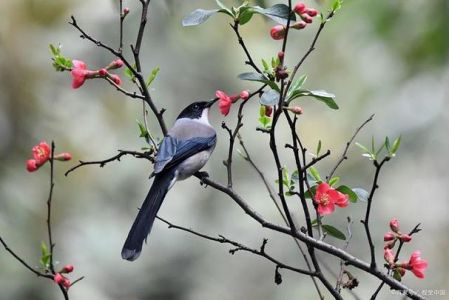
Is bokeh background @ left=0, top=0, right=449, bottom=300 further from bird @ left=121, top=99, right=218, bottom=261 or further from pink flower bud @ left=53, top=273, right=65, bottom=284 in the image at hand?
pink flower bud @ left=53, top=273, right=65, bottom=284

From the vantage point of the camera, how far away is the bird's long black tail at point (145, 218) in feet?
8.64

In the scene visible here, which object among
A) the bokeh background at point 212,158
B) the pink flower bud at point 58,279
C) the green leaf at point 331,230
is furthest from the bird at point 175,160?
the bokeh background at point 212,158

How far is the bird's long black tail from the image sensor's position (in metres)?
2.63

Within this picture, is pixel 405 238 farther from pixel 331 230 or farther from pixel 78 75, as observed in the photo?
pixel 78 75

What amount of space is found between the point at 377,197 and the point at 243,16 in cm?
615

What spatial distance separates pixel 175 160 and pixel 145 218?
623 millimetres

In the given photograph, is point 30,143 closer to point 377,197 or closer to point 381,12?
point 381,12

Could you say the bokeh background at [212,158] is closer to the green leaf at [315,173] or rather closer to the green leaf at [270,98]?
the green leaf at [315,173]

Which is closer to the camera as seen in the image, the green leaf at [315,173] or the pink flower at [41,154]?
the green leaf at [315,173]

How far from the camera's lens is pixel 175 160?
138 inches

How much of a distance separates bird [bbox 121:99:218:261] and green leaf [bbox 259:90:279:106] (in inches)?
29.3

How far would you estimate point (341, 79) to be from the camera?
8531mm

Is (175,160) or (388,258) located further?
(175,160)

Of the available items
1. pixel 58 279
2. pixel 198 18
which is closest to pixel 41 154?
pixel 58 279
